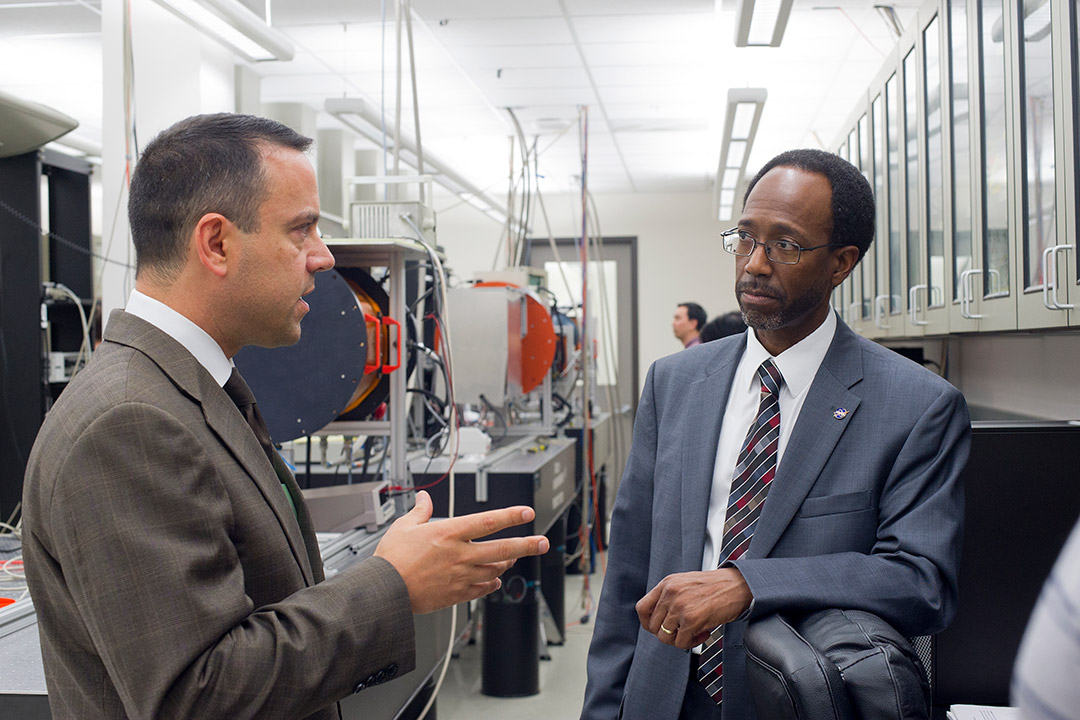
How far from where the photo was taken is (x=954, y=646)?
1.57m

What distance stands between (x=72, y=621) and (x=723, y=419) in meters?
0.87

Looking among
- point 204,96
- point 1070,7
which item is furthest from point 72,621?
point 204,96

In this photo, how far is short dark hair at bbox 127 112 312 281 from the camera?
0.91 m

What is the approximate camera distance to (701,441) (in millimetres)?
1254

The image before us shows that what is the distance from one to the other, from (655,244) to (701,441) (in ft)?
25.0

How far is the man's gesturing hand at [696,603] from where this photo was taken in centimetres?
104

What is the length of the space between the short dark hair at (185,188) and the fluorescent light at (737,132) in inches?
120

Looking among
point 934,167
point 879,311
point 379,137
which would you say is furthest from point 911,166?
point 379,137

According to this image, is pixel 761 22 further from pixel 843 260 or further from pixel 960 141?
pixel 843 260

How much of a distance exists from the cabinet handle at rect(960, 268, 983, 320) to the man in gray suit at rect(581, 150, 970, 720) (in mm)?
823

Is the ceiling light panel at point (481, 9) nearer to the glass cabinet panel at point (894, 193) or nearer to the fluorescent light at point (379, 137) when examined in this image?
the fluorescent light at point (379, 137)

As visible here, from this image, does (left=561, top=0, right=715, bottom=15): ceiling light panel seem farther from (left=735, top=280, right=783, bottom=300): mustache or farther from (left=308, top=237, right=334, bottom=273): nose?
(left=308, top=237, right=334, bottom=273): nose

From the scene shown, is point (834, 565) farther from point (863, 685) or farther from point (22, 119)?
point (22, 119)

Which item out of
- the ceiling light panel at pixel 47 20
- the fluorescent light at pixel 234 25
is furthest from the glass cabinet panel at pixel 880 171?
the ceiling light panel at pixel 47 20
